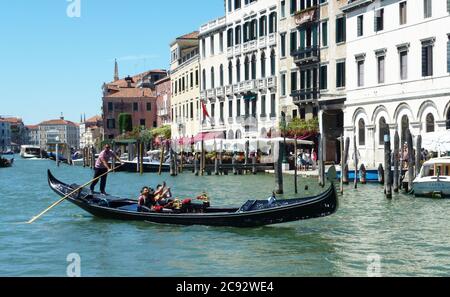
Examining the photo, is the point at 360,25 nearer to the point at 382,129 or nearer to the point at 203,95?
the point at 382,129

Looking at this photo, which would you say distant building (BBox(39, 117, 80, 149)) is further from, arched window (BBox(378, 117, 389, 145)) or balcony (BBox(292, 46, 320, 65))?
arched window (BBox(378, 117, 389, 145))

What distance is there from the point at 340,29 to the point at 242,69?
11.3 metres

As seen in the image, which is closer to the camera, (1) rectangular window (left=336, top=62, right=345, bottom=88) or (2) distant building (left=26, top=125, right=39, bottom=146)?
(1) rectangular window (left=336, top=62, right=345, bottom=88)

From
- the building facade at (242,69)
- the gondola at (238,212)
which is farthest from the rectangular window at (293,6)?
the gondola at (238,212)

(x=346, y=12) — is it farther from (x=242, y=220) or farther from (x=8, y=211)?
(x=242, y=220)

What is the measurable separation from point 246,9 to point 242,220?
30185mm

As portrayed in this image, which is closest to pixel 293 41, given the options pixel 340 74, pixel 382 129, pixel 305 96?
pixel 305 96

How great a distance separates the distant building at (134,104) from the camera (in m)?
80.2

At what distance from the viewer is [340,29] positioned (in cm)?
3369

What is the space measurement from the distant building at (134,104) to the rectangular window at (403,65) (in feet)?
169

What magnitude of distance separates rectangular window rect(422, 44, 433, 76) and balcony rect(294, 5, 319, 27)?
30.2 feet

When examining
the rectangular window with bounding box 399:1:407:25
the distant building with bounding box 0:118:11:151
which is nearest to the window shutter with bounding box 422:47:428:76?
the rectangular window with bounding box 399:1:407:25

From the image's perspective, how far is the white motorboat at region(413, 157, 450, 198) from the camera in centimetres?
2108
